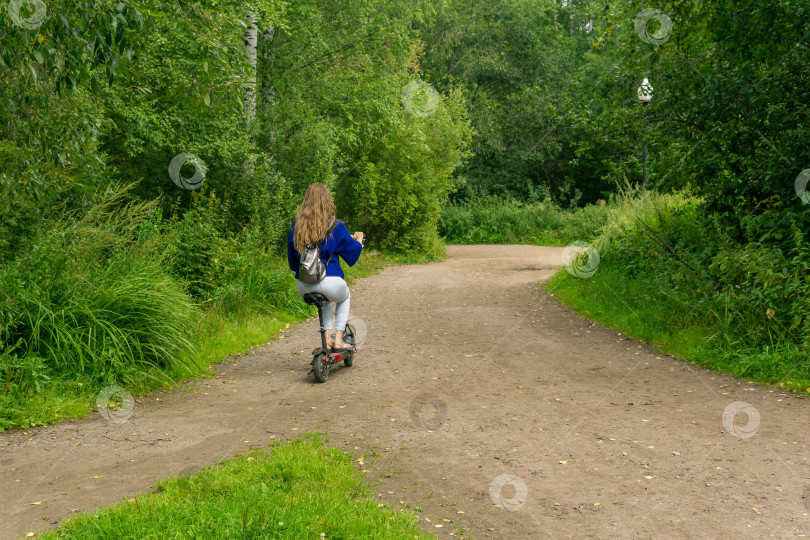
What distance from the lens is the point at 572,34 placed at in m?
44.5

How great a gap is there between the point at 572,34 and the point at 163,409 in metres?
43.4

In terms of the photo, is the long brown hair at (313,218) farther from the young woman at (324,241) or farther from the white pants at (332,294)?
the white pants at (332,294)

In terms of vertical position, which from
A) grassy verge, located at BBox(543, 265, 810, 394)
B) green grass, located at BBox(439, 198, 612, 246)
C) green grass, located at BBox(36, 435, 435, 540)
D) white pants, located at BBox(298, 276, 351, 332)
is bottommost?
green grass, located at BBox(439, 198, 612, 246)

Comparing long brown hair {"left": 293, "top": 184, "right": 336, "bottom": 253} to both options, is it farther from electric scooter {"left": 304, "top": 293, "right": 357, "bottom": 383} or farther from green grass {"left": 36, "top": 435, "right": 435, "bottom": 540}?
green grass {"left": 36, "top": 435, "right": 435, "bottom": 540}

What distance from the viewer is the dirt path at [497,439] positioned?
4047 mm


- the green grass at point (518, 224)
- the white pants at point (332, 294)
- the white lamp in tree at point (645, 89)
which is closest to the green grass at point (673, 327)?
the white lamp in tree at point (645, 89)

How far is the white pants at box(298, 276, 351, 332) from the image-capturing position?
22.9 feet

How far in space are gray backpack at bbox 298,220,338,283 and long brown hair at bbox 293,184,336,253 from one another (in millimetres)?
69

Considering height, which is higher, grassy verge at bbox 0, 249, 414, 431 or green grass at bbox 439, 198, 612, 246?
grassy verge at bbox 0, 249, 414, 431

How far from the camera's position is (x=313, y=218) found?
7.00 m

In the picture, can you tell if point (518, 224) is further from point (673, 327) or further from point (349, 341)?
point (349, 341)

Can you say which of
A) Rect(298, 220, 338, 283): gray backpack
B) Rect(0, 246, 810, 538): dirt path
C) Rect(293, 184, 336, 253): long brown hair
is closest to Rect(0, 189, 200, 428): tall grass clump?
Rect(0, 246, 810, 538): dirt path

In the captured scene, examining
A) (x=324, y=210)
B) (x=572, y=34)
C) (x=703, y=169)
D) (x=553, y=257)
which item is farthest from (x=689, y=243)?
(x=572, y=34)

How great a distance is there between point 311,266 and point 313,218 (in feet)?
1.61
